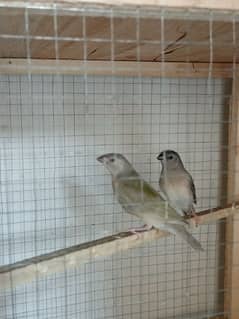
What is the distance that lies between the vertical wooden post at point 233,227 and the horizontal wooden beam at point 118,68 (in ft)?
0.25

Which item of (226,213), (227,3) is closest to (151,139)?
(226,213)

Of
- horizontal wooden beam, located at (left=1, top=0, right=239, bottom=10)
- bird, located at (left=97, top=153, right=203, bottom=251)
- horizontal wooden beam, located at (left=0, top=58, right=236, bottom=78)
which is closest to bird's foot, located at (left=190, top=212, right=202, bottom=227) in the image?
bird, located at (left=97, top=153, right=203, bottom=251)

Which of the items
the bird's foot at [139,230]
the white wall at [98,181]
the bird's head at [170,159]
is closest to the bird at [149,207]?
the bird's foot at [139,230]

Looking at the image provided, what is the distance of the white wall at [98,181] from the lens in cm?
107

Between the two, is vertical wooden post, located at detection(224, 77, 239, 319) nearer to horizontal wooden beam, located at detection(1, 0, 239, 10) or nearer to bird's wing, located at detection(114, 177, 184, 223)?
bird's wing, located at detection(114, 177, 184, 223)

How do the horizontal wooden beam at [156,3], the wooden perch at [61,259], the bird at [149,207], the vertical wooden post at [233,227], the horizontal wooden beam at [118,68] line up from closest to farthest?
the horizontal wooden beam at [156,3], the wooden perch at [61,259], the bird at [149,207], the horizontal wooden beam at [118,68], the vertical wooden post at [233,227]

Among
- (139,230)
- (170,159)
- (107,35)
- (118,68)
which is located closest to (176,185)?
(170,159)

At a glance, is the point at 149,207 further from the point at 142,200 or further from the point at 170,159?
the point at 170,159

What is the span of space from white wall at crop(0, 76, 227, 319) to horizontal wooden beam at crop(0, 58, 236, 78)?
5 centimetres

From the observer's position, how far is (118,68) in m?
1.00

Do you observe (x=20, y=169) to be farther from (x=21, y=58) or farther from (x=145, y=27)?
(x=145, y=27)

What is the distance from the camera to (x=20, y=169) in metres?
1.07

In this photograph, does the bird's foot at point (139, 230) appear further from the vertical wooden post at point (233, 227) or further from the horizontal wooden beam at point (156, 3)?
the horizontal wooden beam at point (156, 3)

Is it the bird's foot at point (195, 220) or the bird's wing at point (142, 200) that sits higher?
the bird's wing at point (142, 200)
